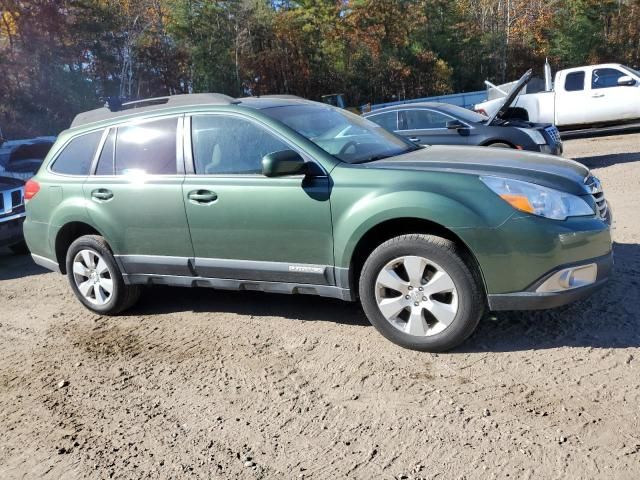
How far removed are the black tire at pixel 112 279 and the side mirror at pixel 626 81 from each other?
1363 centimetres

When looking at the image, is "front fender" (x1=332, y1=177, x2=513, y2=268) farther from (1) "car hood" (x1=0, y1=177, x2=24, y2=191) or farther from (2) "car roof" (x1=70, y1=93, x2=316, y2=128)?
(1) "car hood" (x1=0, y1=177, x2=24, y2=191)

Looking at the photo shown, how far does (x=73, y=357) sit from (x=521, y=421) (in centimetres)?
323

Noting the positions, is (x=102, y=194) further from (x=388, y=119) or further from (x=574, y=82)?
(x=574, y=82)

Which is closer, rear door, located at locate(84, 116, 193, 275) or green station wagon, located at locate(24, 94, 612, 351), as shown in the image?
green station wagon, located at locate(24, 94, 612, 351)

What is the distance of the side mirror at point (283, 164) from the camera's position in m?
4.07

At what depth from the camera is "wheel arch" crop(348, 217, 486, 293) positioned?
3.77 meters

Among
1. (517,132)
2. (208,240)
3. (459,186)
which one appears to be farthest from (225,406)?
(517,132)

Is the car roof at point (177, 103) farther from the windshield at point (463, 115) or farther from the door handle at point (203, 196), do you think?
the windshield at point (463, 115)

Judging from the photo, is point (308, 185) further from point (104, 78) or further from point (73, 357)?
point (104, 78)

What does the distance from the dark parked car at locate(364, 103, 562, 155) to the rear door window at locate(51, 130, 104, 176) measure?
5.51 meters

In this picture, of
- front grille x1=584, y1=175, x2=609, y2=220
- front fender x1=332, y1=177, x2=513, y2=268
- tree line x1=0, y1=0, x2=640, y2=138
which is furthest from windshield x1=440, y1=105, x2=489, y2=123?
tree line x1=0, y1=0, x2=640, y2=138

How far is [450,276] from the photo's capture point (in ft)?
12.3

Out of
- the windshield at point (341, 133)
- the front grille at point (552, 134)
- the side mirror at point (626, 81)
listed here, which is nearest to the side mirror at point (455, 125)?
the front grille at point (552, 134)

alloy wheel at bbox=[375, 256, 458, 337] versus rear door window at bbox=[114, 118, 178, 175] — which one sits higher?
rear door window at bbox=[114, 118, 178, 175]
